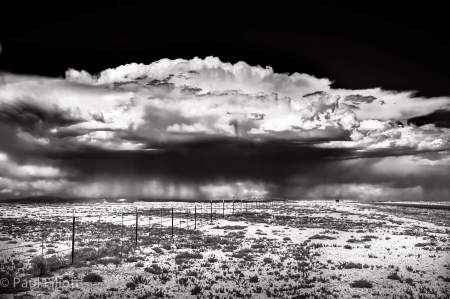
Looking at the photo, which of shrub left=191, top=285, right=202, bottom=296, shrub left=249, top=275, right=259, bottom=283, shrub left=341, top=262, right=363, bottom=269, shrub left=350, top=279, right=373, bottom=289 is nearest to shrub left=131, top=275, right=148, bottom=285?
shrub left=191, top=285, right=202, bottom=296

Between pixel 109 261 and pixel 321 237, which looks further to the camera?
pixel 321 237

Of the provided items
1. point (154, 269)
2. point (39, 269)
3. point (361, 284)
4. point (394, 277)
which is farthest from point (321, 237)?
point (39, 269)

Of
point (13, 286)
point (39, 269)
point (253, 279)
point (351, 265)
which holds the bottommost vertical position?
point (351, 265)

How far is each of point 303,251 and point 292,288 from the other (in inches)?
439

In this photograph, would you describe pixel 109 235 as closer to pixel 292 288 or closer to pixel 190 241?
pixel 190 241

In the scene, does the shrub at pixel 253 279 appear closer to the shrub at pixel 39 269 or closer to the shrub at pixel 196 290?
the shrub at pixel 196 290

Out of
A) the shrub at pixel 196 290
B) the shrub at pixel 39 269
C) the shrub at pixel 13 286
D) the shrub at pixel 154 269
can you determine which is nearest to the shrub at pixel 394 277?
the shrub at pixel 196 290

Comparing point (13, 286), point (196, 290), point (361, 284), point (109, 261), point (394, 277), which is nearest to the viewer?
point (13, 286)

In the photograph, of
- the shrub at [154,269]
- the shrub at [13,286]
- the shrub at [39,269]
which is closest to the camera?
the shrub at [13,286]

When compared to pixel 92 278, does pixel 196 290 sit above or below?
below

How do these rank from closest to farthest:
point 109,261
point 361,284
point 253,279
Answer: point 361,284
point 253,279
point 109,261

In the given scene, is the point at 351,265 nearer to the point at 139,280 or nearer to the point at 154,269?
the point at 154,269

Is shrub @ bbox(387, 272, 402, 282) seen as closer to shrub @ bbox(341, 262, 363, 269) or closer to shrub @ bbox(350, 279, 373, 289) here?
shrub @ bbox(350, 279, 373, 289)

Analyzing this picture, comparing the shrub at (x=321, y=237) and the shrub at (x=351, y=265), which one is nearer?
the shrub at (x=351, y=265)
